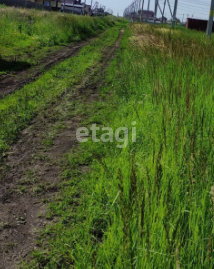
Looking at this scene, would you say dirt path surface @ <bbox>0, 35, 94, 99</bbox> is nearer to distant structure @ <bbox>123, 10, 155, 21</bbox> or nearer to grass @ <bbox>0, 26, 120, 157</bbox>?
grass @ <bbox>0, 26, 120, 157</bbox>

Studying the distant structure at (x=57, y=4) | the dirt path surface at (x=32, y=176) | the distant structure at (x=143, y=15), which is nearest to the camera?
the dirt path surface at (x=32, y=176)

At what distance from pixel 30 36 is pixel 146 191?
1581cm

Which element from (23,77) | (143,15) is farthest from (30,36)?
(143,15)

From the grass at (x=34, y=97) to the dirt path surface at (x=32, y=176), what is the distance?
0.16 metres

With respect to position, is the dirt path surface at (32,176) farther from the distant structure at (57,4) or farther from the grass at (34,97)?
Answer: the distant structure at (57,4)

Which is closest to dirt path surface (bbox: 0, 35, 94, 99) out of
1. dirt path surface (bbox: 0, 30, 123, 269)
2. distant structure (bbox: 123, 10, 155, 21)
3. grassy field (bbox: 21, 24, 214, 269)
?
dirt path surface (bbox: 0, 30, 123, 269)

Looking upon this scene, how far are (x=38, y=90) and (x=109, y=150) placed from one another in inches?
143

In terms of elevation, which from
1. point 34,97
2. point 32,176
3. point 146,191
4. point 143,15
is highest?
point 143,15

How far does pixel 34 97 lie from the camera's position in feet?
23.7

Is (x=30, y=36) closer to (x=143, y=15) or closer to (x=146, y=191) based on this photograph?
(x=146, y=191)

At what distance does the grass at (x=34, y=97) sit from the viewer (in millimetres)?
5453

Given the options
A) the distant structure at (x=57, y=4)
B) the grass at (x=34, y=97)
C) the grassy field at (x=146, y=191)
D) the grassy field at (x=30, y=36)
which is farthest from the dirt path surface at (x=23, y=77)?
the distant structure at (x=57, y=4)

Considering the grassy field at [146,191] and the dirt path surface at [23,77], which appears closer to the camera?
the grassy field at [146,191]

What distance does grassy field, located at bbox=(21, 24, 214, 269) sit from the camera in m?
2.11
